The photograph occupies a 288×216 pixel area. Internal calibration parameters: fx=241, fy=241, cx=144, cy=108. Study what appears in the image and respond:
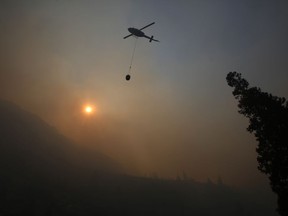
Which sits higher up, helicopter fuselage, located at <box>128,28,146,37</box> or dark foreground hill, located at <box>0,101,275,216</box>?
dark foreground hill, located at <box>0,101,275,216</box>

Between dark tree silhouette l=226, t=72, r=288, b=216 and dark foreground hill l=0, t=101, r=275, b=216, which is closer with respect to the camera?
dark tree silhouette l=226, t=72, r=288, b=216

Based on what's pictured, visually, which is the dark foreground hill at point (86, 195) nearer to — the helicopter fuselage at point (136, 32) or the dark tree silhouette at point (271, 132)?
the helicopter fuselage at point (136, 32)

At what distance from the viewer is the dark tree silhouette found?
86.1ft

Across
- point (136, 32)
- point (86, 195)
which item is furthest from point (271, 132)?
point (86, 195)

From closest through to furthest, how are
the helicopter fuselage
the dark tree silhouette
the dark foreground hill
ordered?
the dark tree silhouette < the helicopter fuselage < the dark foreground hill

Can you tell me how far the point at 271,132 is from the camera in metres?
27.7

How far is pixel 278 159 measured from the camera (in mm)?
26531

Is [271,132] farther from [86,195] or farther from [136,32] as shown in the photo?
[86,195]

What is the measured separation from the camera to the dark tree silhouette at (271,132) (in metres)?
26.2

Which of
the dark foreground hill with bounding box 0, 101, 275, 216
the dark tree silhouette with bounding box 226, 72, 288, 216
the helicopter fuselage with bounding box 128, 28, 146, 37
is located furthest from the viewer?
the dark foreground hill with bounding box 0, 101, 275, 216

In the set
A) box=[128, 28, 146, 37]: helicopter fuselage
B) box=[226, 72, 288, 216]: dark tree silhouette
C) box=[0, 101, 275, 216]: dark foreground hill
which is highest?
box=[0, 101, 275, 216]: dark foreground hill

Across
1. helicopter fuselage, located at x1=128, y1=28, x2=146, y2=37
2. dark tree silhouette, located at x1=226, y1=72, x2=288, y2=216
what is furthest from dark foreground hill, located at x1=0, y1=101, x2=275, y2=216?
dark tree silhouette, located at x1=226, y1=72, x2=288, y2=216

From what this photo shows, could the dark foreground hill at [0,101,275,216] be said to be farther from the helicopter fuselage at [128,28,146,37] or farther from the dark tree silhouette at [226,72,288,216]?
the dark tree silhouette at [226,72,288,216]

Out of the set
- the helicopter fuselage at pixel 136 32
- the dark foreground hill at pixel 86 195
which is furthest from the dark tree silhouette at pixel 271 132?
the dark foreground hill at pixel 86 195
